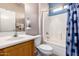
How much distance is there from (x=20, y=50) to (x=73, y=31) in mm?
848

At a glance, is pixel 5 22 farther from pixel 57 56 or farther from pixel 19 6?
pixel 57 56

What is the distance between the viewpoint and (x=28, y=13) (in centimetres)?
170

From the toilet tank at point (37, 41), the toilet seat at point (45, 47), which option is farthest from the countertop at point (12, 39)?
the toilet seat at point (45, 47)

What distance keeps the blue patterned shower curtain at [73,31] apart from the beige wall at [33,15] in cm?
48

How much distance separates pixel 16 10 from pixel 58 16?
0.64m

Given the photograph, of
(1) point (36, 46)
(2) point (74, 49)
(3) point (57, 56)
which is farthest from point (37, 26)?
(2) point (74, 49)

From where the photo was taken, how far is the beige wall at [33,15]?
5.50 ft

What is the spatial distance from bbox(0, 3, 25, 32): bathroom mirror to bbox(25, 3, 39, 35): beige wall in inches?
3.0

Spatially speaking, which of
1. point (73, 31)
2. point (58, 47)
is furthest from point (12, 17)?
point (73, 31)

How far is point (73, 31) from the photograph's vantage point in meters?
1.68

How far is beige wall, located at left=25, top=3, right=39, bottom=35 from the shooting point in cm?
168

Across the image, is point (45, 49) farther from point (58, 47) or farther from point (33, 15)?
point (33, 15)

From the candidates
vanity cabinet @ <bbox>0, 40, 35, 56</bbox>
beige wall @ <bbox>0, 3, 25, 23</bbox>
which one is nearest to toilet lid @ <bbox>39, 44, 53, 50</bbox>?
vanity cabinet @ <bbox>0, 40, 35, 56</bbox>

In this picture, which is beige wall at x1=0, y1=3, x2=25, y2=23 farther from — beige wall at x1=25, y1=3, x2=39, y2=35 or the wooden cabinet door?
the wooden cabinet door
